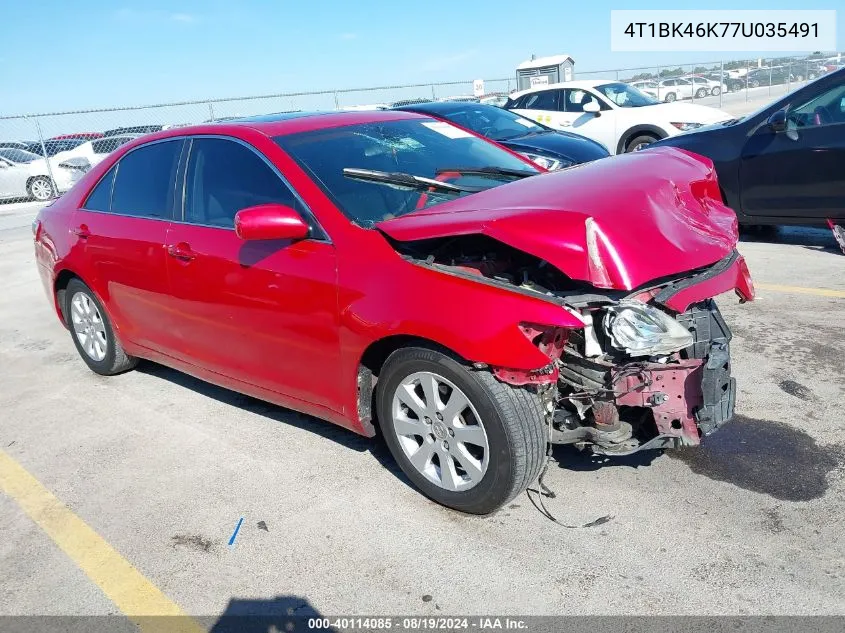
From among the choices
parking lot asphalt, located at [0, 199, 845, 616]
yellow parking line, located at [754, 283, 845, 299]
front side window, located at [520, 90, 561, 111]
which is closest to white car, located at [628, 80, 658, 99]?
front side window, located at [520, 90, 561, 111]

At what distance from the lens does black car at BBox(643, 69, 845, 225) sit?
656cm

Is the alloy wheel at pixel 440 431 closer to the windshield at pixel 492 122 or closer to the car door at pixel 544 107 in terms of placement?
the windshield at pixel 492 122

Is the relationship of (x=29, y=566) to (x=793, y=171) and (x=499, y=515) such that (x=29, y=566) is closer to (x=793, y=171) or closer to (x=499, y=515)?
(x=499, y=515)

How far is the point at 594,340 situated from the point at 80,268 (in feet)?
11.6

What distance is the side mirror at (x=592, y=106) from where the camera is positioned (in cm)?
1225

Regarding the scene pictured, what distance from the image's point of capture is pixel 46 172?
709 inches

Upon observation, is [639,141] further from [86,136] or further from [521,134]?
[86,136]

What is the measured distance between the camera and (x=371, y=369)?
3293mm

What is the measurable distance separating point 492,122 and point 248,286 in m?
6.67

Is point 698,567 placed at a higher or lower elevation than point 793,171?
lower

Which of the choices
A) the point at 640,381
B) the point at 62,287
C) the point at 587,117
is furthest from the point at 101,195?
the point at 587,117

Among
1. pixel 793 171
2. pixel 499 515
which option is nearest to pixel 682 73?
pixel 793 171

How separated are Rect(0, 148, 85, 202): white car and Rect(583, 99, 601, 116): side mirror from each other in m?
12.2

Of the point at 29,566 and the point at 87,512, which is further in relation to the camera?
the point at 87,512
